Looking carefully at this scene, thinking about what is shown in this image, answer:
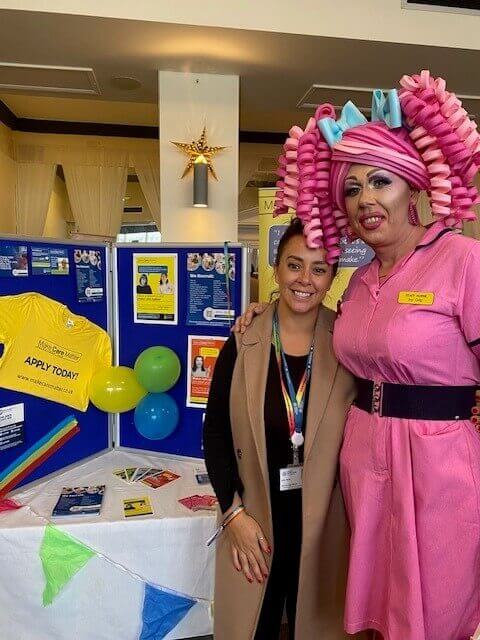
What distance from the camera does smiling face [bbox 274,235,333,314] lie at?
1227mm

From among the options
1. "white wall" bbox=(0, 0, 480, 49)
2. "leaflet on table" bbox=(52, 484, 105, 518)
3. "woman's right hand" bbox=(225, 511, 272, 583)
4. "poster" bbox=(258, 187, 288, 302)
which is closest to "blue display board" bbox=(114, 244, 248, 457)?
"leaflet on table" bbox=(52, 484, 105, 518)

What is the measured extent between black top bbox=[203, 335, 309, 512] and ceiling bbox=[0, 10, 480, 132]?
2.90 m

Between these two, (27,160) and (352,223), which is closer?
(352,223)

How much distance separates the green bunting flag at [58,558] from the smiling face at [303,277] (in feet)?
3.28

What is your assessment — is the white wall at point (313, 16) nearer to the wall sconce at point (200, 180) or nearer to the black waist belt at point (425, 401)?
the wall sconce at point (200, 180)

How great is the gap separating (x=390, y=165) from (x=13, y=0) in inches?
122

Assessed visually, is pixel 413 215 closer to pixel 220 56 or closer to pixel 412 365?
pixel 412 365

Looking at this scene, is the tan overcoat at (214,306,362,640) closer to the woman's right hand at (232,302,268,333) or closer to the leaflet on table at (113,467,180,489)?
the woman's right hand at (232,302,268,333)

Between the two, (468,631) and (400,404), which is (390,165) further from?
(468,631)

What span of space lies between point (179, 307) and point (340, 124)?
0.99 m

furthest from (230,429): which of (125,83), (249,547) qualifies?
(125,83)

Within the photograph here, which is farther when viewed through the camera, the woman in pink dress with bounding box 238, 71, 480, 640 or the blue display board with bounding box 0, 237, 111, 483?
the blue display board with bounding box 0, 237, 111, 483

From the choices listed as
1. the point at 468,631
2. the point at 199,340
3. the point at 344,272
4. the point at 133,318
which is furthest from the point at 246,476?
the point at 344,272

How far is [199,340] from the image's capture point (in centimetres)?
190
